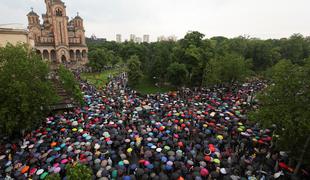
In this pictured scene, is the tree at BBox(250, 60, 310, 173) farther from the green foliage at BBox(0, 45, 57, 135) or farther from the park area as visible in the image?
the green foliage at BBox(0, 45, 57, 135)

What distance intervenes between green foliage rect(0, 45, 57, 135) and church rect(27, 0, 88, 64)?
3689 centimetres

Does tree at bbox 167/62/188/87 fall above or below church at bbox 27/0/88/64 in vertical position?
below

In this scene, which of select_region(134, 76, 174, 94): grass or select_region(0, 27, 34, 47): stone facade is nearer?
select_region(0, 27, 34, 47): stone facade

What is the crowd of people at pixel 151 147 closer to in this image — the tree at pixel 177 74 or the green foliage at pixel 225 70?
the green foliage at pixel 225 70

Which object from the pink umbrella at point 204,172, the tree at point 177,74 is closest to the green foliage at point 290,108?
the pink umbrella at point 204,172

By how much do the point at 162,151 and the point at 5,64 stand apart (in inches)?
594

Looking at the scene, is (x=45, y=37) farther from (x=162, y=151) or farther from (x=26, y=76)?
(x=162, y=151)

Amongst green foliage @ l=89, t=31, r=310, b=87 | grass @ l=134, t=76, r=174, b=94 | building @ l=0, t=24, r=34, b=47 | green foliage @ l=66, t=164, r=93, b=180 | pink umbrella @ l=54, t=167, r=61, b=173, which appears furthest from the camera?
grass @ l=134, t=76, r=174, b=94

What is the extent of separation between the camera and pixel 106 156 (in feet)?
36.3

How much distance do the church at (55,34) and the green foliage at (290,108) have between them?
51756 mm

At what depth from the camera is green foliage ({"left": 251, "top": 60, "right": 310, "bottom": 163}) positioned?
9.52m

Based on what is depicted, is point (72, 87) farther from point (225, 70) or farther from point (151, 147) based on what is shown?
point (225, 70)

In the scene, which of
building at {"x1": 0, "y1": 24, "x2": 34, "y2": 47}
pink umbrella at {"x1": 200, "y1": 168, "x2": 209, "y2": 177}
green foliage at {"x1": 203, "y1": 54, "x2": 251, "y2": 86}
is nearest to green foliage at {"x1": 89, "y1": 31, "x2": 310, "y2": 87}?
green foliage at {"x1": 203, "y1": 54, "x2": 251, "y2": 86}

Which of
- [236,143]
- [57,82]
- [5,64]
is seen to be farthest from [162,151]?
[57,82]
